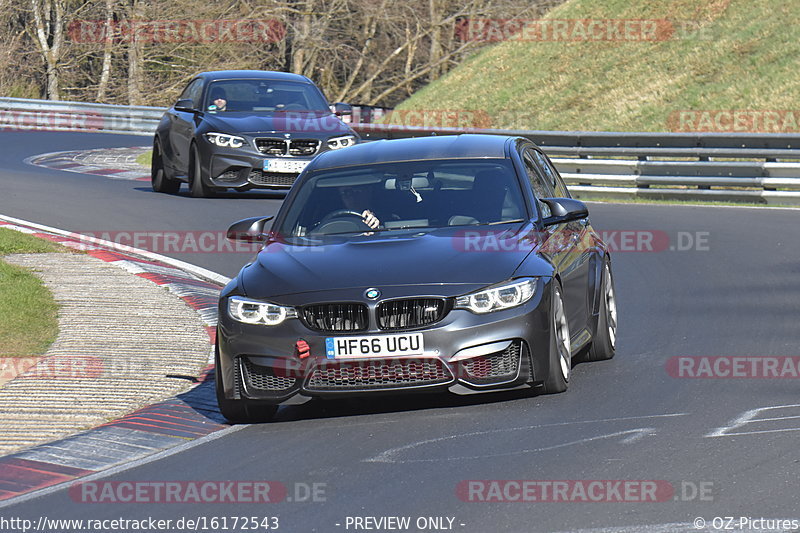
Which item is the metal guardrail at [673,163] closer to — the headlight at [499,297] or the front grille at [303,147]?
the front grille at [303,147]

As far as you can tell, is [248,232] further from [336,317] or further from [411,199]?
[336,317]

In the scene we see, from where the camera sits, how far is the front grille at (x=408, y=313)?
24.9ft

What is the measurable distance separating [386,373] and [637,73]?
29583 mm

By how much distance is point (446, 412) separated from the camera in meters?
7.81

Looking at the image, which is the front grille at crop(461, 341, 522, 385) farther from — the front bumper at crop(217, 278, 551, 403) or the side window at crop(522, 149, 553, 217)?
the side window at crop(522, 149, 553, 217)

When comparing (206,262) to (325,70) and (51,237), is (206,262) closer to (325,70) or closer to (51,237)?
(51,237)

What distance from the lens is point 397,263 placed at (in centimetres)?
786

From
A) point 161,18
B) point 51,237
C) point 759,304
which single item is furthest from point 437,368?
point 161,18

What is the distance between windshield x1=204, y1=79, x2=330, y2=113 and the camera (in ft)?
65.3

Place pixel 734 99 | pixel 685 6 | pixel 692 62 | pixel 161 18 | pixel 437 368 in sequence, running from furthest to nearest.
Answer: pixel 161 18
pixel 685 6
pixel 692 62
pixel 734 99
pixel 437 368

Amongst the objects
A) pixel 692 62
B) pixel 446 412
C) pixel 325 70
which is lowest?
pixel 325 70

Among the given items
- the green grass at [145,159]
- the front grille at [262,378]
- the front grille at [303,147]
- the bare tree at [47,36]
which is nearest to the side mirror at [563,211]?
the front grille at [262,378]

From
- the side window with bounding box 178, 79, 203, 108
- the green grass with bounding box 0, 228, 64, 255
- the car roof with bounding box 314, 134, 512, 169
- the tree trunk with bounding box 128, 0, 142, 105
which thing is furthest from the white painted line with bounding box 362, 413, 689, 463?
the tree trunk with bounding box 128, 0, 142, 105

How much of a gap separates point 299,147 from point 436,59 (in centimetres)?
3350
